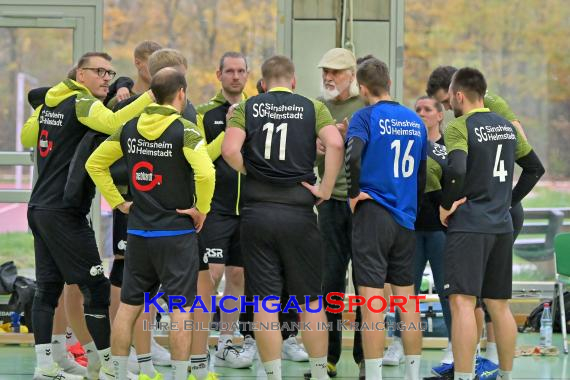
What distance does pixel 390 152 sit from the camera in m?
5.59

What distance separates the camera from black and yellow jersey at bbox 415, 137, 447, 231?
245 inches

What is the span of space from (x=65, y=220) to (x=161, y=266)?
0.91 meters

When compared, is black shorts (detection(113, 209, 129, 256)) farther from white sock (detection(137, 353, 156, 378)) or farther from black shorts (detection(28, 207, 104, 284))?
white sock (detection(137, 353, 156, 378))

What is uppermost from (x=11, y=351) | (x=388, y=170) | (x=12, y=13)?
(x=12, y=13)

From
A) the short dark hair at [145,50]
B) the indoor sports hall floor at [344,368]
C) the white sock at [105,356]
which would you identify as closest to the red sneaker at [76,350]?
the indoor sports hall floor at [344,368]

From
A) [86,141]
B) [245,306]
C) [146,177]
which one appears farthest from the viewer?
[245,306]

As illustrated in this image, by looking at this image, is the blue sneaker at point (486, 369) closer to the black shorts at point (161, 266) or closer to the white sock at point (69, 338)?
the black shorts at point (161, 266)

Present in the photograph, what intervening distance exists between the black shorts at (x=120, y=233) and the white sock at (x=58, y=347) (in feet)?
2.14

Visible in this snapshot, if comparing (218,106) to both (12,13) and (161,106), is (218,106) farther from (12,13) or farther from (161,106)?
(12,13)

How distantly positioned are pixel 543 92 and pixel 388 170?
12.0ft

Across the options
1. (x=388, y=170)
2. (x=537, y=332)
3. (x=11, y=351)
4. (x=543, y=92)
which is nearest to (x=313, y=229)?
(x=388, y=170)

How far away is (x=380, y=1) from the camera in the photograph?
8.27 meters

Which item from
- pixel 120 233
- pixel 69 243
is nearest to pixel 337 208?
pixel 120 233

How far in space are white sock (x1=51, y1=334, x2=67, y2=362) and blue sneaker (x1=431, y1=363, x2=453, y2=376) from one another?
89.1 inches
